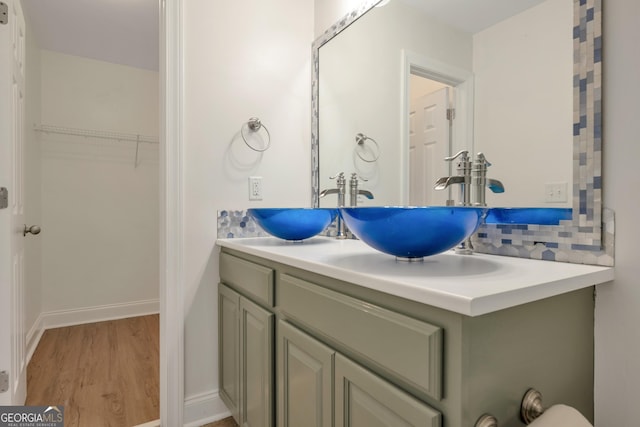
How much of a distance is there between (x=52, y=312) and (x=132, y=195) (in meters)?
1.17

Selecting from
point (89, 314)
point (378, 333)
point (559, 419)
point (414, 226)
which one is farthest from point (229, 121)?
point (89, 314)

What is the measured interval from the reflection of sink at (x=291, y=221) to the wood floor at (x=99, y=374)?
115cm

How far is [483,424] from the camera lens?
591 mm

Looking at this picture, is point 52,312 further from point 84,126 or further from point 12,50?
point 12,50

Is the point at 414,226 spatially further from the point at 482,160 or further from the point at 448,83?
the point at 448,83

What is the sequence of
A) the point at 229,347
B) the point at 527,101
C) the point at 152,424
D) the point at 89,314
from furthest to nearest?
the point at 89,314 → the point at 152,424 → the point at 229,347 → the point at 527,101

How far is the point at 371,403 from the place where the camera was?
75cm

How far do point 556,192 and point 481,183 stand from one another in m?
0.20

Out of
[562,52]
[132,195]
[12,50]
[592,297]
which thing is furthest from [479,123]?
[132,195]

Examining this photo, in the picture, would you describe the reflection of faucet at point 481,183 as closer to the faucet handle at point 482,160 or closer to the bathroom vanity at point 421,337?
the faucet handle at point 482,160

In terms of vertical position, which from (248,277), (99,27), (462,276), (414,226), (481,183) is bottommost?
(248,277)

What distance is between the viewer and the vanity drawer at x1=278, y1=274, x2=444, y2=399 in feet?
2.01

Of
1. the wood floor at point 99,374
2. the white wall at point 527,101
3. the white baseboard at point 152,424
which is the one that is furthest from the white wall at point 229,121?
the white wall at point 527,101

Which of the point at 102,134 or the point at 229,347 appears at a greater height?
the point at 102,134
